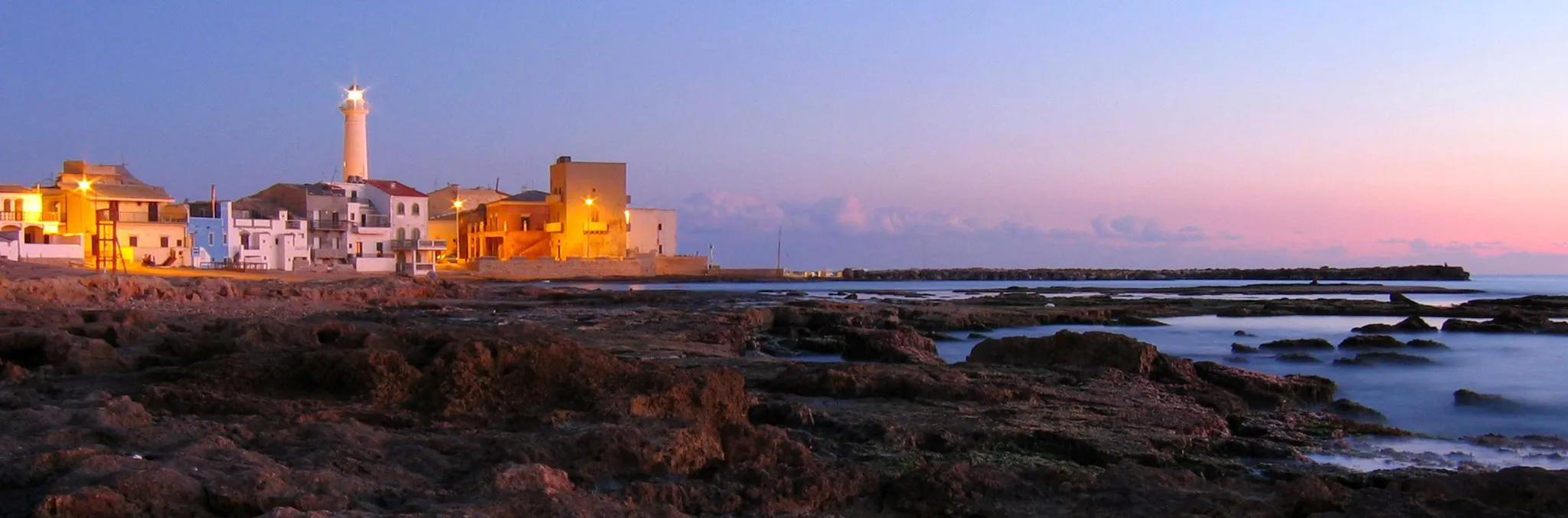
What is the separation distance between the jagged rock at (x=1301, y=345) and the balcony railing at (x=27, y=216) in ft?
151

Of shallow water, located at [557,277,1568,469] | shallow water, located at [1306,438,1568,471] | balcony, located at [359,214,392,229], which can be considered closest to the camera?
shallow water, located at [1306,438,1568,471]

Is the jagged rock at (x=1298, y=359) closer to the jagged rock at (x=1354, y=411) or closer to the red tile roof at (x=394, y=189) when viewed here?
the jagged rock at (x=1354, y=411)

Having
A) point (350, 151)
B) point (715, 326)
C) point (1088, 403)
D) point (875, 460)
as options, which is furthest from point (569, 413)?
point (350, 151)

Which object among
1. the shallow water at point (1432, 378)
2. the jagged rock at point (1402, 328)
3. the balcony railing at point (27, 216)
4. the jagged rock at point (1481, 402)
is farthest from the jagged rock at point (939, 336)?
the balcony railing at point (27, 216)

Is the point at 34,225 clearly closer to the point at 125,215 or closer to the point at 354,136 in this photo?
the point at 125,215

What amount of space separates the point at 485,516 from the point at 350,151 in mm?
65730

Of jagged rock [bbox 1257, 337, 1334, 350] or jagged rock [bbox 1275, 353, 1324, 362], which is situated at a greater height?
jagged rock [bbox 1257, 337, 1334, 350]

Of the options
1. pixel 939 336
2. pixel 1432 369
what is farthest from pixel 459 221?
pixel 1432 369

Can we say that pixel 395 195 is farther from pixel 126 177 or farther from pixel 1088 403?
pixel 1088 403

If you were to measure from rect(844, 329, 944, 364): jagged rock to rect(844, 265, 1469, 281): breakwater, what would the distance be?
75767mm

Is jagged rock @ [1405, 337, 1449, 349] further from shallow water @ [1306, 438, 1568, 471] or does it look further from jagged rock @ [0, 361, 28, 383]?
jagged rock @ [0, 361, 28, 383]

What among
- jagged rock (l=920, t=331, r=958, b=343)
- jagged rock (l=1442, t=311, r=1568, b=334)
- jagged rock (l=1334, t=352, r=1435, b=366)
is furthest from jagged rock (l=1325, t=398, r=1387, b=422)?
jagged rock (l=1442, t=311, r=1568, b=334)

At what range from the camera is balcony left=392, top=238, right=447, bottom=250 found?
5481 centimetres

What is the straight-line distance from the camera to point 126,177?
167 feet
